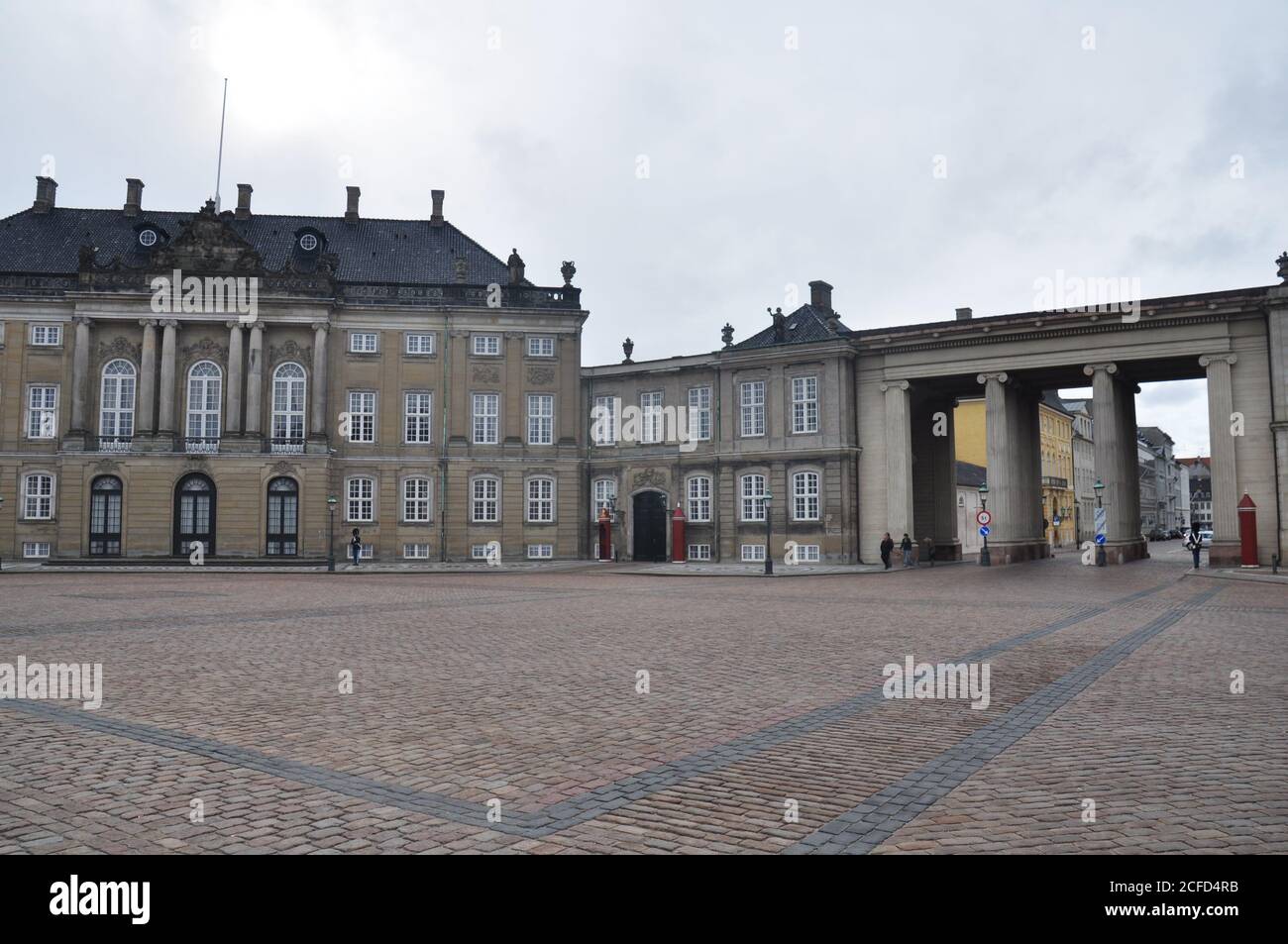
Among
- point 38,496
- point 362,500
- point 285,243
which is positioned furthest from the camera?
point 285,243

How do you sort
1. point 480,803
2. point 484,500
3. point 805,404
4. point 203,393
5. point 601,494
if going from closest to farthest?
point 480,803, point 805,404, point 203,393, point 484,500, point 601,494

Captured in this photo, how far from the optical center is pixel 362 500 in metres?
47.9

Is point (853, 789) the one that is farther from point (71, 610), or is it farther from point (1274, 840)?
point (71, 610)

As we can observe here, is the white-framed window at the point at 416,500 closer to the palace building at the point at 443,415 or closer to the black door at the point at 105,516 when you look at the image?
the palace building at the point at 443,415

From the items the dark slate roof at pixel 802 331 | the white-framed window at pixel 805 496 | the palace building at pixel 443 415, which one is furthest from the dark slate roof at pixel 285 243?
the white-framed window at pixel 805 496

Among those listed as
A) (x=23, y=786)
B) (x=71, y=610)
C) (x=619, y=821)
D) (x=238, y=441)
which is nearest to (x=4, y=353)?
(x=238, y=441)

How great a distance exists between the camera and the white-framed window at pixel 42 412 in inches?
1826

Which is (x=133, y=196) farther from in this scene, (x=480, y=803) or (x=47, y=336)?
(x=480, y=803)

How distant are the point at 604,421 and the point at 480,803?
44970 millimetres

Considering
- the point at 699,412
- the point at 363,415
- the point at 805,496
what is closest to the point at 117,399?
the point at 363,415

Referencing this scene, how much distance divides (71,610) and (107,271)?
32.7 meters

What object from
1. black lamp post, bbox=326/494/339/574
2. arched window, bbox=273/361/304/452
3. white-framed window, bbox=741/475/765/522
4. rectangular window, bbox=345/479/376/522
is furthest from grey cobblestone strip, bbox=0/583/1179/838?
arched window, bbox=273/361/304/452
